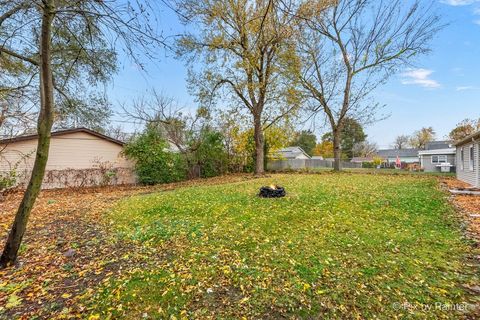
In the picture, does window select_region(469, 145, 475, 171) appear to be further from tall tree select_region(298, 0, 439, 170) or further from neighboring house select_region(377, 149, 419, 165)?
neighboring house select_region(377, 149, 419, 165)

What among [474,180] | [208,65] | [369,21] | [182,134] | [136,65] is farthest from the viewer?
[369,21]

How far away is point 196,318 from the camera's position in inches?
82.4

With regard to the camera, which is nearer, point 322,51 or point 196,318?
point 196,318

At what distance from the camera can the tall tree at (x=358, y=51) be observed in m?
14.7

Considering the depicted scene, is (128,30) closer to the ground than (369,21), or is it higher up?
closer to the ground

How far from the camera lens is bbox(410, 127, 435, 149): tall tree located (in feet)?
131

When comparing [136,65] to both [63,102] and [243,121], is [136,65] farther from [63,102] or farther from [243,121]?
[243,121]

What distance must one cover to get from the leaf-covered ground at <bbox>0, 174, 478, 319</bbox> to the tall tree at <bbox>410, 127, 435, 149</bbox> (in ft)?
143

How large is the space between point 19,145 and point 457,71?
20.5 metres

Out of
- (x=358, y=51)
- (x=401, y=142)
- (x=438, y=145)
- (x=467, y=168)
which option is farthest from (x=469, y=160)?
(x=401, y=142)

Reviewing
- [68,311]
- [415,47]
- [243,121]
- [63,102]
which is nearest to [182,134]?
[243,121]

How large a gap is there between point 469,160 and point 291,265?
12.0 m

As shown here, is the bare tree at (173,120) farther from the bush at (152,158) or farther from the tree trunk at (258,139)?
the tree trunk at (258,139)

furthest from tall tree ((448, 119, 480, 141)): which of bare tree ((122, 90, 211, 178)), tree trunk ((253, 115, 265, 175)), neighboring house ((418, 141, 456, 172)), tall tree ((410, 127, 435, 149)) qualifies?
bare tree ((122, 90, 211, 178))
